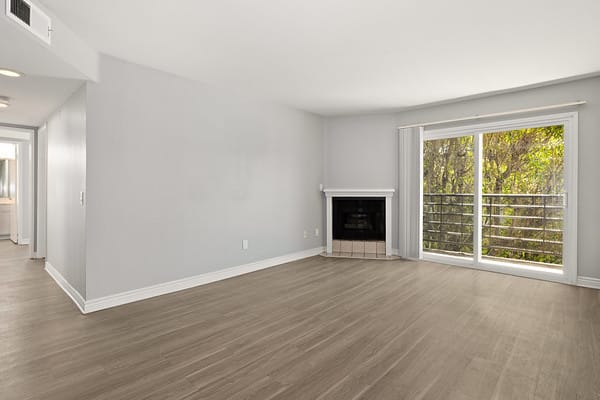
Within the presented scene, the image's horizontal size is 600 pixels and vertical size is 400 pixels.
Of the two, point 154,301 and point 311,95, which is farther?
point 311,95

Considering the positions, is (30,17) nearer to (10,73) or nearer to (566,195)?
(10,73)

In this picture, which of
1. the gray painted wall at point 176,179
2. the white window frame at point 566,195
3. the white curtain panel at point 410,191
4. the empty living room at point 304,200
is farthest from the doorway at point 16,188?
the white window frame at point 566,195

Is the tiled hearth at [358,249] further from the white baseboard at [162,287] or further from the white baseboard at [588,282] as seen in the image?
the white baseboard at [588,282]

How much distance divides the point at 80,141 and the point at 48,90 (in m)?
0.85

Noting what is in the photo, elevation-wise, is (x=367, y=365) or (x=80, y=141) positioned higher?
(x=80, y=141)

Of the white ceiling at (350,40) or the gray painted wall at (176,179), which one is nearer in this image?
the white ceiling at (350,40)

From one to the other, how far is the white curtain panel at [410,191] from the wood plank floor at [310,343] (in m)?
1.55

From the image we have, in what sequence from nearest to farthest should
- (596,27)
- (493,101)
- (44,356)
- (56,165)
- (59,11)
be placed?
1. (44,356)
2. (59,11)
3. (596,27)
4. (56,165)
5. (493,101)

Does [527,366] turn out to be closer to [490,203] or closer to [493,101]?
[490,203]

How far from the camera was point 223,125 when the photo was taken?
4.40 meters

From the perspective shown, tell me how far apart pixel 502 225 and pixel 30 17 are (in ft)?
19.0

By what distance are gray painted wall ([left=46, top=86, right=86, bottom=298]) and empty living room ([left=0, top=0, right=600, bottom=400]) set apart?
0.19ft

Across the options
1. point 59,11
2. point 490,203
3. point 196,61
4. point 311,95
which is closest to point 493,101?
point 490,203

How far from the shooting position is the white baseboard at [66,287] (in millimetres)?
3258
